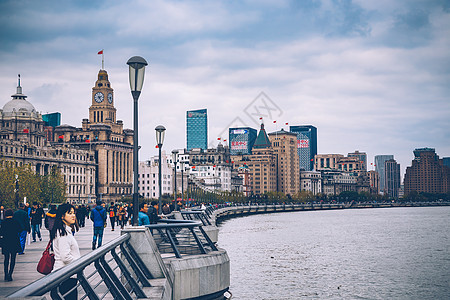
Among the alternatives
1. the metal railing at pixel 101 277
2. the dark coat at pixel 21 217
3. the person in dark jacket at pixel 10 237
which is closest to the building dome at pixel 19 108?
the dark coat at pixel 21 217

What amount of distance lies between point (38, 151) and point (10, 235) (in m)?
151

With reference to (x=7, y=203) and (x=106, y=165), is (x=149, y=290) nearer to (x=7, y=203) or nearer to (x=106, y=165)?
(x=7, y=203)

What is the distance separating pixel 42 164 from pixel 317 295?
14566 centimetres

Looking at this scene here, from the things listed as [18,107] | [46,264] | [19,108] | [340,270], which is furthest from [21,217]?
[18,107]

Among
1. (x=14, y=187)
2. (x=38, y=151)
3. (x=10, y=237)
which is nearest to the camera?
(x=10, y=237)

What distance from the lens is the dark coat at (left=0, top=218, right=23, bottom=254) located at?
1652 cm

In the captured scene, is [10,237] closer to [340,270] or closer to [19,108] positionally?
[340,270]

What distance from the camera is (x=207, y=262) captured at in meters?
16.0

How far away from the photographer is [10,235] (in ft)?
54.7

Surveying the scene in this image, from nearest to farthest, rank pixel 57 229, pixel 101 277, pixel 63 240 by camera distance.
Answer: pixel 101 277, pixel 63 240, pixel 57 229

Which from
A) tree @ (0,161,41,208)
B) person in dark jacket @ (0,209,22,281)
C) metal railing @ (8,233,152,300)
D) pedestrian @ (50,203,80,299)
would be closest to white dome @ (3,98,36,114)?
tree @ (0,161,41,208)

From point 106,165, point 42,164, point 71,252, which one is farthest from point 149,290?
point 106,165

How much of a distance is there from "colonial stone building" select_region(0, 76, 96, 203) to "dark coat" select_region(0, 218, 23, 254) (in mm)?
138230

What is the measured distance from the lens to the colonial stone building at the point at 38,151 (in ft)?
512
